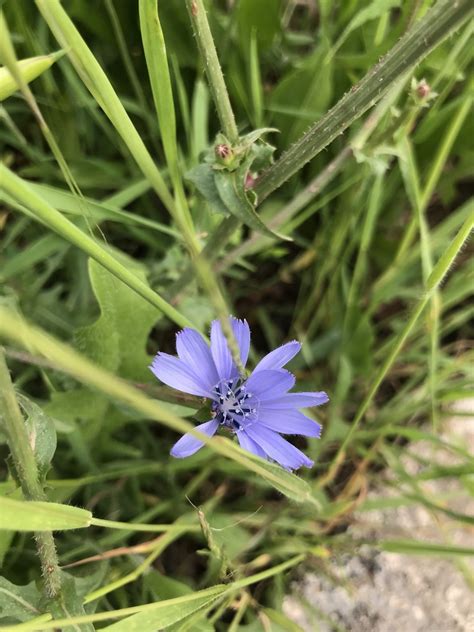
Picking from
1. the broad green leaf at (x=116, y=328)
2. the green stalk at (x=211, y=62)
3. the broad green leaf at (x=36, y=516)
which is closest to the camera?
the broad green leaf at (x=36, y=516)

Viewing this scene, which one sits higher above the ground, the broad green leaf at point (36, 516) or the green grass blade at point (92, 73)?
the green grass blade at point (92, 73)

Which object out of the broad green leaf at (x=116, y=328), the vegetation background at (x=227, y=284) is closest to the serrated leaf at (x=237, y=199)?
the vegetation background at (x=227, y=284)

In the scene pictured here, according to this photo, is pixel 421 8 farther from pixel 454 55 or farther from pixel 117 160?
pixel 117 160

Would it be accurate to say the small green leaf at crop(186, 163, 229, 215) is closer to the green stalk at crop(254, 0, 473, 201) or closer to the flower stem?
the green stalk at crop(254, 0, 473, 201)

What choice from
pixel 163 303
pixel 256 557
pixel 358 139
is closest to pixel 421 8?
pixel 358 139

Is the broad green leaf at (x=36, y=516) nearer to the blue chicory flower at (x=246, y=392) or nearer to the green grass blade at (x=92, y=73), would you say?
the blue chicory flower at (x=246, y=392)

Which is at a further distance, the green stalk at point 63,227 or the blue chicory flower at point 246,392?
the blue chicory flower at point 246,392

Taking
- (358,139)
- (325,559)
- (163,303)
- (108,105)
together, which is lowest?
(325,559)
